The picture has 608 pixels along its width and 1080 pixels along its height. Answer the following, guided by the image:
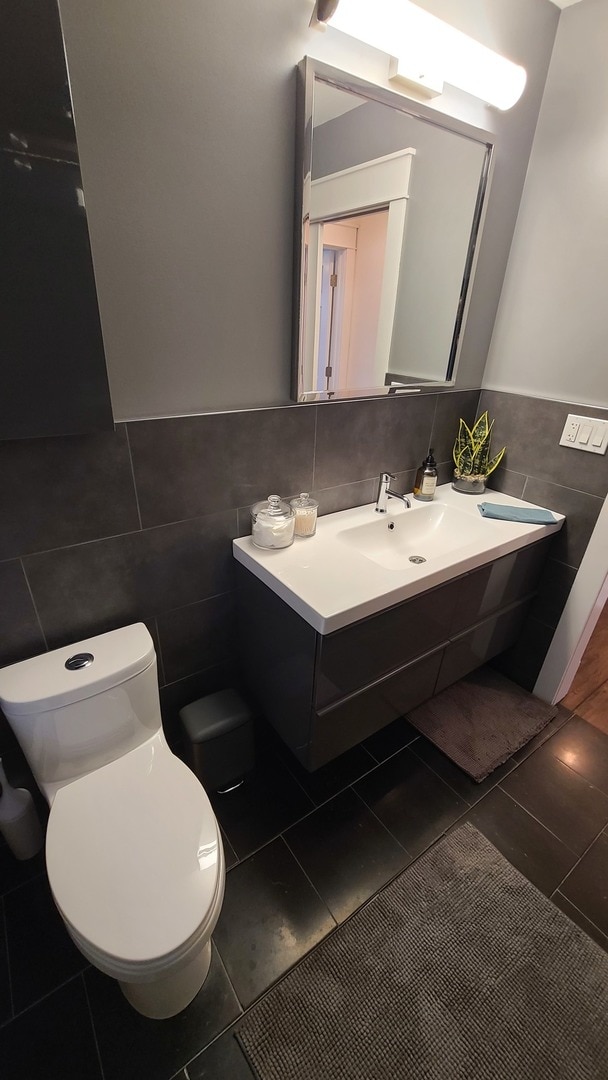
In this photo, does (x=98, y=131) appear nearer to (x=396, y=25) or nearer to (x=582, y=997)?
(x=396, y=25)

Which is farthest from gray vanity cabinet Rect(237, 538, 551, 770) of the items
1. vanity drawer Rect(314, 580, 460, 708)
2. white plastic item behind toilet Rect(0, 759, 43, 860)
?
white plastic item behind toilet Rect(0, 759, 43, 860)

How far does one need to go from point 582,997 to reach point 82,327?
75.4 inches

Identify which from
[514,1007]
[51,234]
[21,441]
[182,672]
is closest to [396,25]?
[51,234]

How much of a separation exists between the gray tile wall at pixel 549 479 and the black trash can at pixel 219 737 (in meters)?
1.26

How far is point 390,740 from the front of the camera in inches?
67.6

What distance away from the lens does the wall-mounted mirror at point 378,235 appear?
1.14 m

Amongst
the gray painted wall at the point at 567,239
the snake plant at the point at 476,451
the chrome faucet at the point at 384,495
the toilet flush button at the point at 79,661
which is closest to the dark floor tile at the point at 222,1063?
the toilet flush button at the point at 79,661

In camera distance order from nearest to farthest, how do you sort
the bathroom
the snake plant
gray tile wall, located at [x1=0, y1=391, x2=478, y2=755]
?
the bathroom, gray tile wall, located at [x1=0, y1=391, x2=478, y2=755], the snake plant

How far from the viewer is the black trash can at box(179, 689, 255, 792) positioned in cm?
138

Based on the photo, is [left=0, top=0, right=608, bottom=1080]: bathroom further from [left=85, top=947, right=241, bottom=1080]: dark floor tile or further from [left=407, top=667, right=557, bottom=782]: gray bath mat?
[left=407, top=667, right=557, bottom=782]: gray bath mat

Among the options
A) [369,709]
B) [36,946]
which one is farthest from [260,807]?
[36,946]

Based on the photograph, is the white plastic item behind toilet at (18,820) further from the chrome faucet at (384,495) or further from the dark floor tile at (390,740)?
the chrome faucet at (384,495)

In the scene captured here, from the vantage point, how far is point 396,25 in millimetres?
1027

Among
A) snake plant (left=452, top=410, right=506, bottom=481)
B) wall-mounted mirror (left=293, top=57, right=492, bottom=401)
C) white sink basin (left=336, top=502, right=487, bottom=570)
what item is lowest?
white sink basin (left=336, top=502, right=487, bottom=570)
